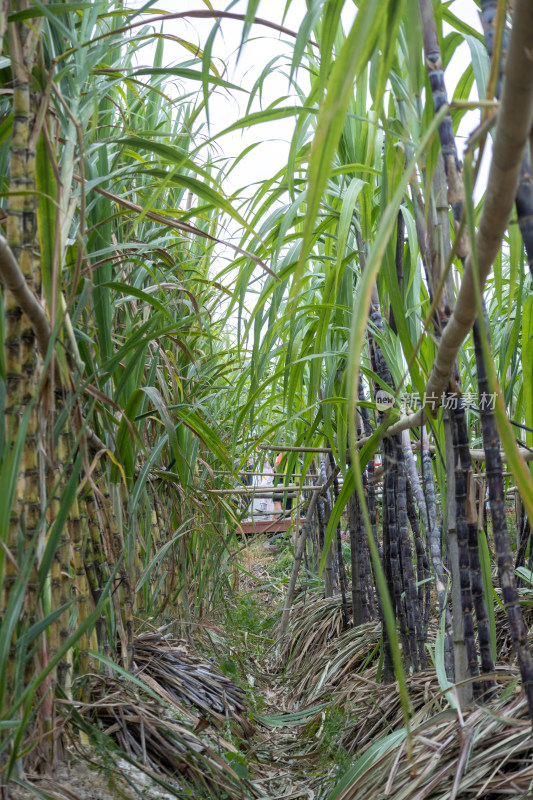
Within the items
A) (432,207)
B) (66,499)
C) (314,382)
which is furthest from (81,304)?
(314,382)

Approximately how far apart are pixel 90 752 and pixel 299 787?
1.86 feet

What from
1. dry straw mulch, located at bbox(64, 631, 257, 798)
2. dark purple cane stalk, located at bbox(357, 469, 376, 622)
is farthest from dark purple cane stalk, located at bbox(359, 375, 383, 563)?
dry straw mulch, located at bbox(64, 631, 257, 798)

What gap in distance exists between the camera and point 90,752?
72cm

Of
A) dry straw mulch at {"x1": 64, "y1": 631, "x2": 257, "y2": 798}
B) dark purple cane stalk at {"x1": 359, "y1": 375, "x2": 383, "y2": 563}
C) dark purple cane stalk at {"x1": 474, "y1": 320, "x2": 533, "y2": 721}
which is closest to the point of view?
dark purple cane stalk at {"x1": 474, "y1": 320, "x2": 533, "y2": 721}

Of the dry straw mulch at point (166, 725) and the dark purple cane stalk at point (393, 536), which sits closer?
the dry straw mulch at point (166, 725)

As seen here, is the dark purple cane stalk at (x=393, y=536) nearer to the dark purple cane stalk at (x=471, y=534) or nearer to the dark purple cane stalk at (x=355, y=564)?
the dark purple cane stalk at (x=355, y=564)

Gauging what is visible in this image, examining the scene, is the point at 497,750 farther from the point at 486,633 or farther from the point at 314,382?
the point at 314,382

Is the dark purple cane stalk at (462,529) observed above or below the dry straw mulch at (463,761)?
above

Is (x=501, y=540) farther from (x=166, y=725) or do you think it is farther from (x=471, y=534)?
(x=166, y=725)

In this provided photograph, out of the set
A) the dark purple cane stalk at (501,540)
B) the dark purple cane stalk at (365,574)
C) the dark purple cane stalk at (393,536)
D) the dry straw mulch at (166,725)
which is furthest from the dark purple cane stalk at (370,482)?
the dark purple cane stalk at (501,540)

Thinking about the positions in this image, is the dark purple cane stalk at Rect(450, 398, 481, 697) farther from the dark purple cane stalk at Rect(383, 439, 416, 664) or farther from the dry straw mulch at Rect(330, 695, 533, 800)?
the dark purple cane stalk at Rect(383, 439, 416, 664)

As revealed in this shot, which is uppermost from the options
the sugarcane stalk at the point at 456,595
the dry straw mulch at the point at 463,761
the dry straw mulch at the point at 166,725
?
the sugarcane stalk at the point at 456,595

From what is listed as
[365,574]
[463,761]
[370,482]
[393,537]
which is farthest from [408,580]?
[463,761]

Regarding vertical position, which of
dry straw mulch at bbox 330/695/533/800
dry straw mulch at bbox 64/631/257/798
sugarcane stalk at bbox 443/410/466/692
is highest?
sugarcane stalk at bbox 443/410/466/692
